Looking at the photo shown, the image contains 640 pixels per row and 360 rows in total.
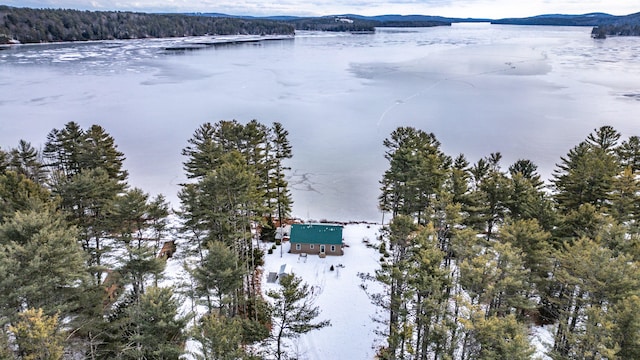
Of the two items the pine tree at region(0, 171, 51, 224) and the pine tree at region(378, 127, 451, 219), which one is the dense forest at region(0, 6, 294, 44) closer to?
the pine tree at region(0, 171, 51, 224)

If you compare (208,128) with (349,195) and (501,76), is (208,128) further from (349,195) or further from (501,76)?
(501,76)

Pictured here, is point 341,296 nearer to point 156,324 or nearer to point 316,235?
point 316,235

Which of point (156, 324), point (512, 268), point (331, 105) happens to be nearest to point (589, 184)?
point (512, 268)

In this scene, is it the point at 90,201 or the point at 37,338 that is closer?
the point at 37,338

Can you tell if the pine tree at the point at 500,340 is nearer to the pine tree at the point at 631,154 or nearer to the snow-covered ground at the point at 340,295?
the snow-covered ground at the point at 340,295

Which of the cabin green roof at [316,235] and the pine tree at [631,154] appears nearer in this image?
the pine tree at [631,154]

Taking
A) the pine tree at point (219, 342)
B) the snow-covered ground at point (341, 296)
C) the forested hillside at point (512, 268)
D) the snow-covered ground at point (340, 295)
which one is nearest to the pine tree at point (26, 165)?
the snow-covered ground at point (340, 295)
